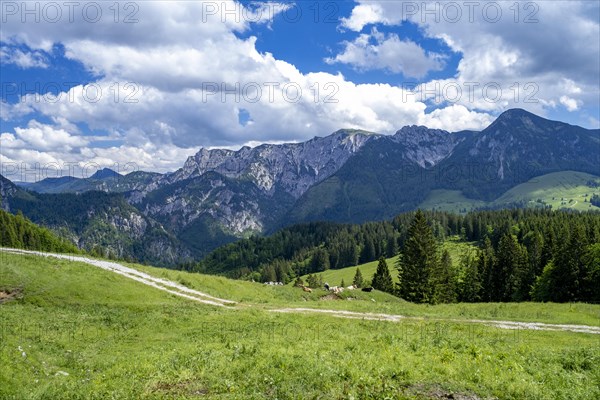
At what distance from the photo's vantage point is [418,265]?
78438 millimetres

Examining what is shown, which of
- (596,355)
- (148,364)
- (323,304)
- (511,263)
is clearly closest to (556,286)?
(511,263)

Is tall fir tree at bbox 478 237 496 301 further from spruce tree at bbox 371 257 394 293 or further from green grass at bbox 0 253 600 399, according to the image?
green grass at bbox 0 253 600 399

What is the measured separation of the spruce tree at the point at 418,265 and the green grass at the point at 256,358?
42828 millimetres

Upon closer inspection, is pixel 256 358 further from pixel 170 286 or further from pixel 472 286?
pixel 472 286

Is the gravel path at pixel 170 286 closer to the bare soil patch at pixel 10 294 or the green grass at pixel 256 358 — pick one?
the green grass at pixel 256 358

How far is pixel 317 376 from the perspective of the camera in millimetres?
15930

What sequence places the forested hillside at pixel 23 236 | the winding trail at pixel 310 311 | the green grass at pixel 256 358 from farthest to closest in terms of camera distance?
the forested hillside at pixel 23 236, the winding trail at pixel 310 311, the green grass at pixel 256 358

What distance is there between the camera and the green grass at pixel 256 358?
1541 cm

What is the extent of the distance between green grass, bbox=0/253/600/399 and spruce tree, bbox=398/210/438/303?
1686 inches

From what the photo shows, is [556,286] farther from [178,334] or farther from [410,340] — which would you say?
[178,334]

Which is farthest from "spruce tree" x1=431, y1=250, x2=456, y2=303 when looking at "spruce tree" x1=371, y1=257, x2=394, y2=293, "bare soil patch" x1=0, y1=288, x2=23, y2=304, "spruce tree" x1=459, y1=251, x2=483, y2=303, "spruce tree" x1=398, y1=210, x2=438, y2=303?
"bare soil patch" x1=0, y1=288, x2=23, y2=304

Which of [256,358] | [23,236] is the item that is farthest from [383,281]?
[23,236]

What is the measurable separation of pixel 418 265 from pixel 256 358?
65339 mm


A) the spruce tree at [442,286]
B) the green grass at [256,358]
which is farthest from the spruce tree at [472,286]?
the green grass at [256,358]
